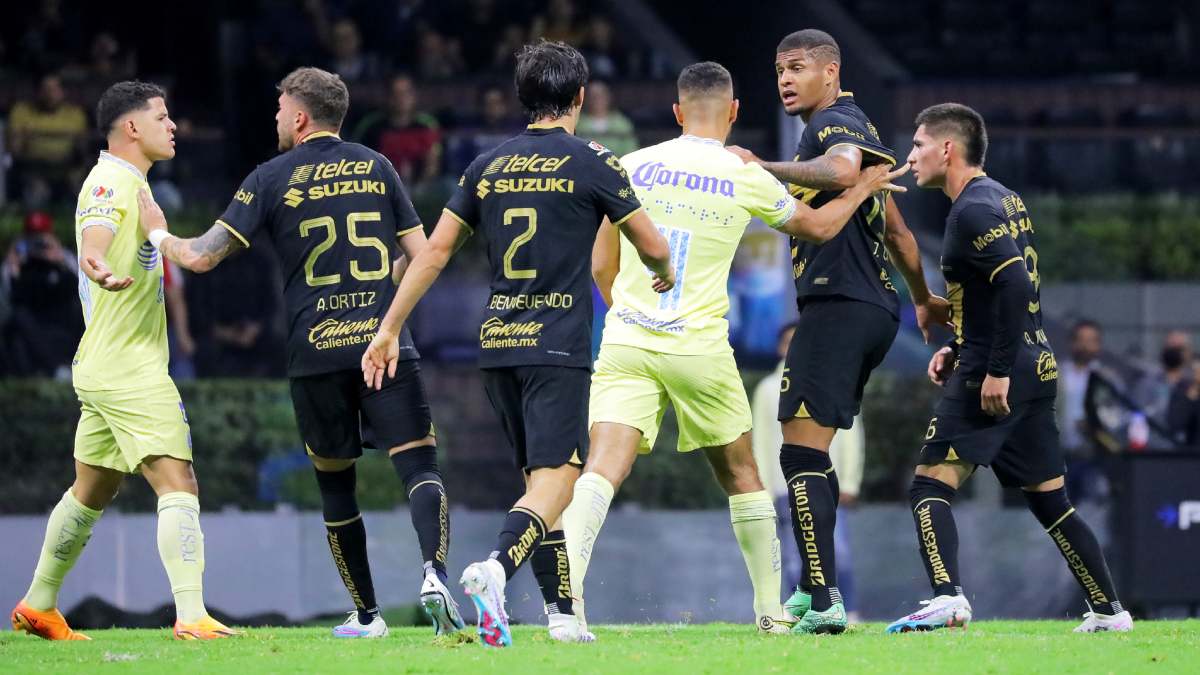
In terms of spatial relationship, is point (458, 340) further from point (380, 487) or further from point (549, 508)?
point (549, 508)

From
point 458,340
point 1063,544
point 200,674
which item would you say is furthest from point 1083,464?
point 200,674

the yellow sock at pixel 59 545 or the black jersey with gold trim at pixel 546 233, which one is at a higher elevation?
the black jersey with gold trim at pixel 546 233

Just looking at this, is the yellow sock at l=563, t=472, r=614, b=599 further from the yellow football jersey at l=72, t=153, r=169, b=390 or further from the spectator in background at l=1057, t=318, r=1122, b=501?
the spectator in background at l=1057, t=318, r=1122, b=501

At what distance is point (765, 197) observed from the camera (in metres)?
8.01

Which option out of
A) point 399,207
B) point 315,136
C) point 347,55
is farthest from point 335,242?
point 347,55

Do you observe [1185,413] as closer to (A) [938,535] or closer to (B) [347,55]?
(A) [938,535]

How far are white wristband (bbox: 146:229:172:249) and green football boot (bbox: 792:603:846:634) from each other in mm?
3235

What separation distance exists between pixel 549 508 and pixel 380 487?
7.43m

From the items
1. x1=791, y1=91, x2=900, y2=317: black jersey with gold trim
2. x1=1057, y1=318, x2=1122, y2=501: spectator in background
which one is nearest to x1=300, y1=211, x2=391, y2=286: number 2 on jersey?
x1=791, y1=91, x2=900, y2=317: black jersey with gold trim

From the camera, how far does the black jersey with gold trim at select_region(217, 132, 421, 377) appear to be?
8148 millimetres

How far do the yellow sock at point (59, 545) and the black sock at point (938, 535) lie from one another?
3.80m

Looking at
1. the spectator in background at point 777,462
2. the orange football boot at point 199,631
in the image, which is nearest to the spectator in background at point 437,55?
the spectator in background at point 777,462

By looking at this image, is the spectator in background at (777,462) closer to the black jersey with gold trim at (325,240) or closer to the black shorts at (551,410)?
the black jersey with gold trim at (325,240)

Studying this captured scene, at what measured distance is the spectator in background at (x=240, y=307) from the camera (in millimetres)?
15797
